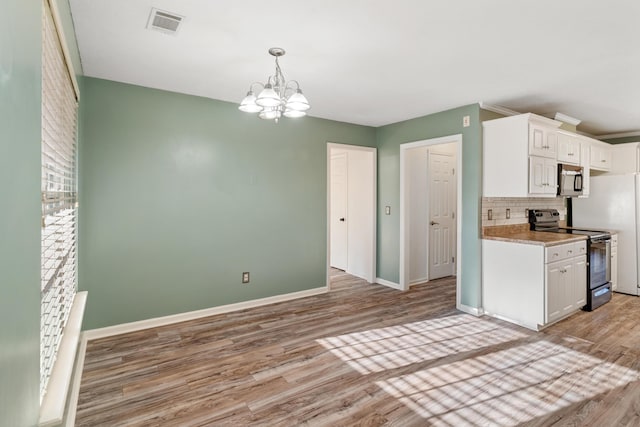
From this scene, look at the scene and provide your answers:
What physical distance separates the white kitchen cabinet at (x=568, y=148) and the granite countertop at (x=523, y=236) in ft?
3.07

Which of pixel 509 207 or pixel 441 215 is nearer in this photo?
pixel 509 207

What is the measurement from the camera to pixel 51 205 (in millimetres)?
1633

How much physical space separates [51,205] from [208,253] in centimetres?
227

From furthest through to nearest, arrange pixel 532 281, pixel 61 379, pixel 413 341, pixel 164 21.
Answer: pixel 532 281 → pixel 413 341 → pixel 164 21 → pixel 61 379

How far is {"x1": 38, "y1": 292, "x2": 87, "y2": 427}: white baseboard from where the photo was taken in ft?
4.14

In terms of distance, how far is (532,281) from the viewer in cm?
355

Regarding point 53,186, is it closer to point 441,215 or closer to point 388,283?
point 388,283

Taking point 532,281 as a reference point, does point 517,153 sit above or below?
above

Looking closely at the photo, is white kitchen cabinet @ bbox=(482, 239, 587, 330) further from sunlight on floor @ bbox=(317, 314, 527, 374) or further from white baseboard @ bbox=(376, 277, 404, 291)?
white baseboard @ bbox=(376, 277, 404, 291)

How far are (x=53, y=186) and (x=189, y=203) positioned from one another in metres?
2.03

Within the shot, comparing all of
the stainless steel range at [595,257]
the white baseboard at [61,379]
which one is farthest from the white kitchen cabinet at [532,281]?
the white baseboard at [61,379]

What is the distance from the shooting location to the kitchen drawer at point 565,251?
137 inches

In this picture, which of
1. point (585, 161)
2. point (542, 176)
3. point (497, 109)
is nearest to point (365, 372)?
point (542, 176)

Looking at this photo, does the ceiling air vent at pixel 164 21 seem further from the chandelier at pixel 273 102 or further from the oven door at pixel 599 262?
the oven door at pixel 599 262
